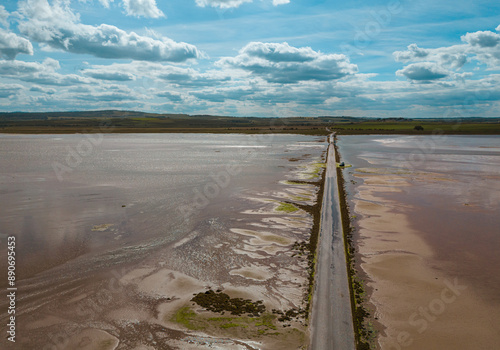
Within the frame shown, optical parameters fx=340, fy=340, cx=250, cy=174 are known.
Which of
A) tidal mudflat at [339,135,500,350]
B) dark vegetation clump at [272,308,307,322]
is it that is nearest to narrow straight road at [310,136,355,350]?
dark vegetation clump at [272,308,307,322]

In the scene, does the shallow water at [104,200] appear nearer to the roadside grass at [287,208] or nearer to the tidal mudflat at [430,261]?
the roadside grass at [287,208]

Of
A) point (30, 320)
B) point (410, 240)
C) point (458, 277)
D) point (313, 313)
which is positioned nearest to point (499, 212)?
point (410, 240)

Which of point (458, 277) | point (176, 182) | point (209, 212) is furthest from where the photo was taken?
point (176, 182)

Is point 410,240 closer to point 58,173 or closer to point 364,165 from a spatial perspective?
point 364,165

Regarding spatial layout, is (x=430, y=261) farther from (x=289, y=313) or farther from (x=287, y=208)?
(x=287, y=208)

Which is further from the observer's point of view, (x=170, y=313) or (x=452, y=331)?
(x=170, y=313)

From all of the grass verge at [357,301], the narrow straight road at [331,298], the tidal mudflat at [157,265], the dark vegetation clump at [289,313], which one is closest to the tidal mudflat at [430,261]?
the grass verge at [357,301]

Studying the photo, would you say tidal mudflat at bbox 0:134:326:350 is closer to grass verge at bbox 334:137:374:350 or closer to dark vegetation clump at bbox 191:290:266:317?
dark vegetation clump at bbox 191:290:266:317
